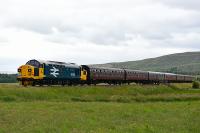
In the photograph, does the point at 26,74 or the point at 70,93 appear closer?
the point at 70,93

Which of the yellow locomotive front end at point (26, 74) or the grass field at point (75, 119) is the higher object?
the yellow locomotive front end at point (26, 74)

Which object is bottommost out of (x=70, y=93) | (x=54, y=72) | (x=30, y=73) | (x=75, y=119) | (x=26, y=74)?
(x=75, y=119)

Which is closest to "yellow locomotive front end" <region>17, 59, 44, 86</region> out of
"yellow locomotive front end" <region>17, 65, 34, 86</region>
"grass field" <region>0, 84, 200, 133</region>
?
Result: "yellow locomotive front end" <region>17, 65, 34, 86</region>

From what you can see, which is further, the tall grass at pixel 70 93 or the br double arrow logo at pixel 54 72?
the br double arrow logo at pixel 54 72

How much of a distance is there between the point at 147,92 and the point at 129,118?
4629 cm

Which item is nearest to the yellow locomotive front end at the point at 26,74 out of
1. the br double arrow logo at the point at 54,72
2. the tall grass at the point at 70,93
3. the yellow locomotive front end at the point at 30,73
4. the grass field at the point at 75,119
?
the yellow locomotive front end at the point at 30,73

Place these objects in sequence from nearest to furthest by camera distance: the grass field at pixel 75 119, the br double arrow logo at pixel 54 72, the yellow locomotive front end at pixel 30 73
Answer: the grass field at pixel 75 119 < the yellow locomotive front end at pixel 30 73 < the br double arrow logo at pixel 54 72

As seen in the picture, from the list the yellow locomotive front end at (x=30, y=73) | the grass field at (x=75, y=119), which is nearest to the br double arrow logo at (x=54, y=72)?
the yellow locomotive front end at (x=30, y=73)

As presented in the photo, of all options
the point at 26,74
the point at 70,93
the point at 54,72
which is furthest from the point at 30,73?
the point at 70,93

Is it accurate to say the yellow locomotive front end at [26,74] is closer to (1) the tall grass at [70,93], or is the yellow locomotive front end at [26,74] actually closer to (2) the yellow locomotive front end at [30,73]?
(2) the yellow locomotive front end at [30,73]

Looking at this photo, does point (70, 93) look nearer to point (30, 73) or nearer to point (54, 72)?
point (54, 72)

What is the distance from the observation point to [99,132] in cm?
2489

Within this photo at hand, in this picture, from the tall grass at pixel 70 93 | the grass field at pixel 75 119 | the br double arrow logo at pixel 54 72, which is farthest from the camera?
the br double arrow logo at pixel 54 72

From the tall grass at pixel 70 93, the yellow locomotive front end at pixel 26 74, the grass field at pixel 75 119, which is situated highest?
the yellow locomotive front end at pixel 26 74
